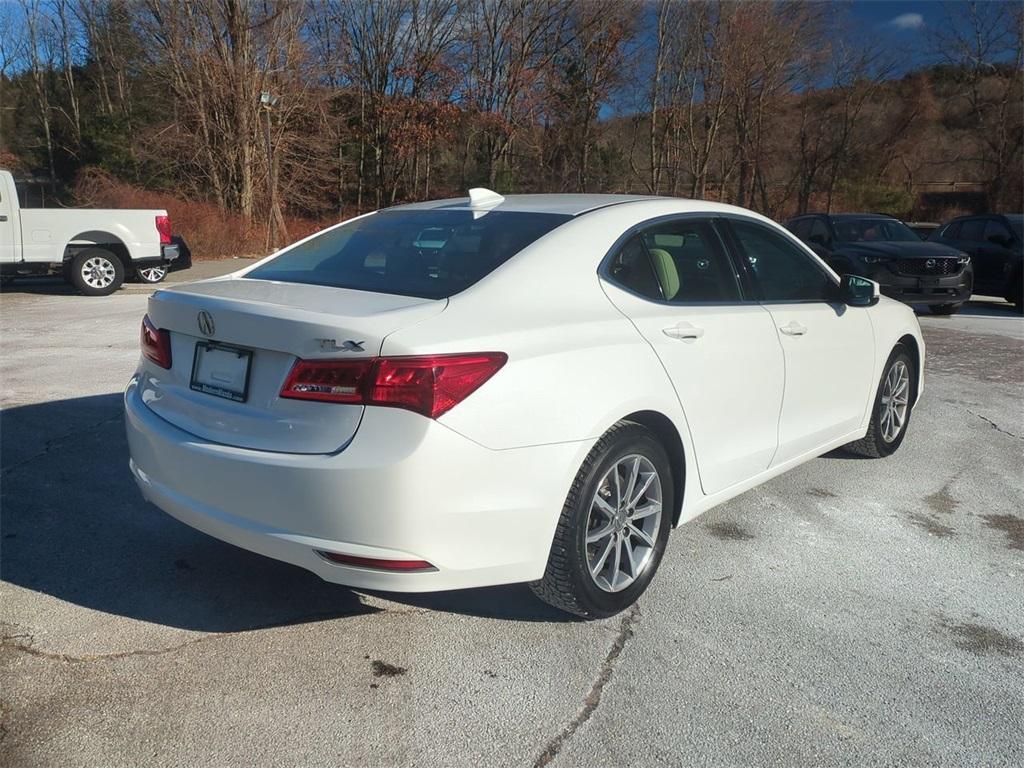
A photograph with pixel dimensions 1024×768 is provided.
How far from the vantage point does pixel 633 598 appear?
3.39 metres

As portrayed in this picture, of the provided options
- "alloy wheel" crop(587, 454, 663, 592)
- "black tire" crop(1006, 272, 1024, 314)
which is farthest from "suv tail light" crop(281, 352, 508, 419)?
"black tire" crop(1006, 272, 1024, 314)

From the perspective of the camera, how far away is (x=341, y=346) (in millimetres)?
2680

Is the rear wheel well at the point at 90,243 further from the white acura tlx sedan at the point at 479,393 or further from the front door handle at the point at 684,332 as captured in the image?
the front door handle at the point at 684,332

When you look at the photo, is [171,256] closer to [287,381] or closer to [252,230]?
[252,230]

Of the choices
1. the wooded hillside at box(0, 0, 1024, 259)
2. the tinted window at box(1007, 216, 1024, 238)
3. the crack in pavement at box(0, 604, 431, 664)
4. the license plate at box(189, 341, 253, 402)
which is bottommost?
the crack in pavement at box(0, 604, 431, 664)

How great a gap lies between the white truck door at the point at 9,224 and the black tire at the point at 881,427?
41.9ft

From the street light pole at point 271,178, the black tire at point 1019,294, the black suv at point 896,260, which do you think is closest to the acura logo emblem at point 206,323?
the black suv at point 896,260

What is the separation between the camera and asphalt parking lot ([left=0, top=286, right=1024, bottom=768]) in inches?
101

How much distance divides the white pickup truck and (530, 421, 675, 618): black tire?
12923 mm

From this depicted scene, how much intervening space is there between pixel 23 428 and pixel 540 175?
3592 centimetres

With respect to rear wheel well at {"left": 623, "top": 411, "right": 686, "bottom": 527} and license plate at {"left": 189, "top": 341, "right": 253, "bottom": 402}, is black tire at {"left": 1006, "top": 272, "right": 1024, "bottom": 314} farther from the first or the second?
license plate at {"left": 189, "top": 341, "right": 253, "bottom": 402}

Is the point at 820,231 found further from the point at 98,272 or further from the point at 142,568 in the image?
the point at 142,568

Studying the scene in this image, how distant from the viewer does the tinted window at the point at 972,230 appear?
15.8 meters

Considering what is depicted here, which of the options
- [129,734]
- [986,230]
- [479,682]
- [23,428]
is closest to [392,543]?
[479,682]
